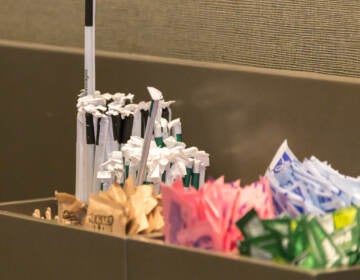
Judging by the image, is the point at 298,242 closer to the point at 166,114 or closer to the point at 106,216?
the point at 106,216

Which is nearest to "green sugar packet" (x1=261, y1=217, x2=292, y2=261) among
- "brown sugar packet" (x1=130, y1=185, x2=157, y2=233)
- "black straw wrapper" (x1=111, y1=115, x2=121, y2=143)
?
"brown sugar packet" (x1=130, y1=185, x2=157, y2=233)

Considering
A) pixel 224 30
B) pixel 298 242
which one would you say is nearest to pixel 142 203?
pixel 298 242

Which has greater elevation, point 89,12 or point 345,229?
point 89,12

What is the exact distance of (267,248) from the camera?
1.22 m

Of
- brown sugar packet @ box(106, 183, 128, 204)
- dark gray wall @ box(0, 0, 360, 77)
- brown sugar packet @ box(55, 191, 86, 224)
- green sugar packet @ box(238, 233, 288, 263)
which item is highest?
dark gray wall @ box(0, 0, 360, 77)

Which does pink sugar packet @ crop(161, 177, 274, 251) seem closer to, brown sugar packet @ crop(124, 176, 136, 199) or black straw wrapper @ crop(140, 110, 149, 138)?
brown sugar packet @ crop(124, 176, 136, 199)

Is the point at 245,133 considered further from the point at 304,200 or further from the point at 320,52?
the point at 304,200

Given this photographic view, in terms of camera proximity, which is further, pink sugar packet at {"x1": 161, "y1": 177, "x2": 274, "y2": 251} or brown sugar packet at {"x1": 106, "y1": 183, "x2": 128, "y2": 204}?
brown sugar packet at {"x1": 106, "y1": 183, "x2": 128, "y2": 204}

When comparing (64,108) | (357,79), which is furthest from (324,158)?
(64,108)

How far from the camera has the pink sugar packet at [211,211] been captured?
1.28 meters

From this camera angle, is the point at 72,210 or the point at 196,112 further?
the point at 196,112

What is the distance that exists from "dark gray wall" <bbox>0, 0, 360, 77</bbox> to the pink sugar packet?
374mm

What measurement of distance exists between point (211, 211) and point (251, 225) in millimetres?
67

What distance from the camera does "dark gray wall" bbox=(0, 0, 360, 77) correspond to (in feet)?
5.31
